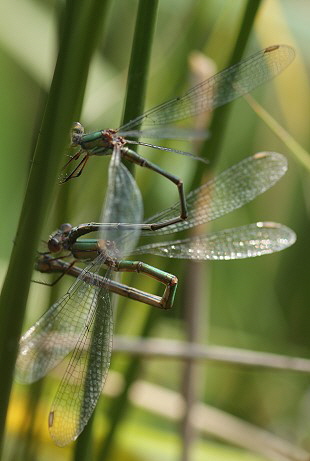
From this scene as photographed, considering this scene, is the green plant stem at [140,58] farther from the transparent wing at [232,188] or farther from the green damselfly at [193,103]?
Answer: the transparent wing at [232,188]

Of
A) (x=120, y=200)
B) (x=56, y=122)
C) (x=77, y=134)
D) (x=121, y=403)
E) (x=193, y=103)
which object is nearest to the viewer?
(x=56, y=122)

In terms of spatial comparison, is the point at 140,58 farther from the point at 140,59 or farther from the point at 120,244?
the point at 120,244

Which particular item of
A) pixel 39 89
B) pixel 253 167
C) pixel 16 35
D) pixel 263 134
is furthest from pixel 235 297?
pixel 253 167

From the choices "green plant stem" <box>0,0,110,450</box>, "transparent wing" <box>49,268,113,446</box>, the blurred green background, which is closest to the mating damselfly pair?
"transparent wing" <box>49,268,113,446</box>

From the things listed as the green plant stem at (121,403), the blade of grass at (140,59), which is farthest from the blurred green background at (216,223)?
the blade of grass at (140,59)

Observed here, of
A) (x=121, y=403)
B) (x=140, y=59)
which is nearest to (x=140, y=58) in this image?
(x=140, y=59)

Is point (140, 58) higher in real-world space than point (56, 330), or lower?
higher

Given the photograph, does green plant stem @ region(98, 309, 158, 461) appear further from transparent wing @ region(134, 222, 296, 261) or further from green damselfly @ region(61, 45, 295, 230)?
green damselfly @ region(61, 45, 295, 230)

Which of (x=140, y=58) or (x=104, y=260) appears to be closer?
(x=140, y=58)
